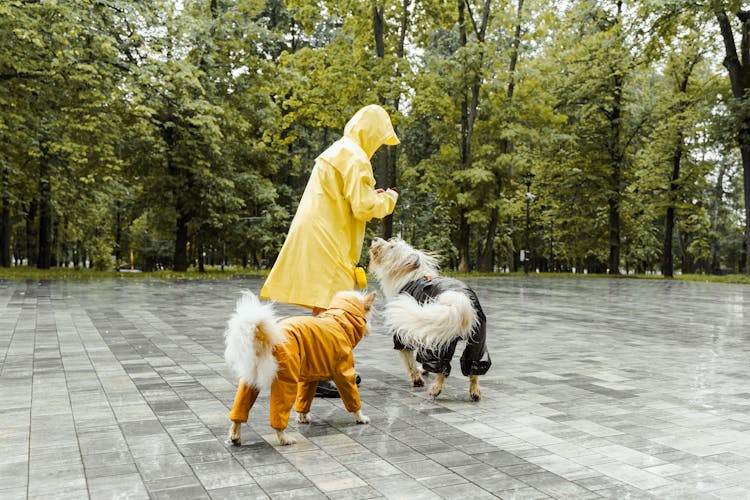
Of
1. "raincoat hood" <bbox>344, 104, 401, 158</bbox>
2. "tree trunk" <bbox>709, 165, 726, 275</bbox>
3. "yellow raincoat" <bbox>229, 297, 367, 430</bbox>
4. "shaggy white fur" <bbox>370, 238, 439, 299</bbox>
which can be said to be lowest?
"yellow raincoat" <bbox>229, 297, 367, 430</bbox>

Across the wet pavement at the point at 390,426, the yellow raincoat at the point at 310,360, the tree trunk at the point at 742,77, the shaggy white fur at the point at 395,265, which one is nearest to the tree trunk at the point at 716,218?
the tree trunk at the point at 742,77

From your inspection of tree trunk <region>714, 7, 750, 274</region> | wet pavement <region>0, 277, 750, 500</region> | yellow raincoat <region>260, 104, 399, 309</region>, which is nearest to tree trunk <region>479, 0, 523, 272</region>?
tree trunk <region>714, 7, 750, 274</region>

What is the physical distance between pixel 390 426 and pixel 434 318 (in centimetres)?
84

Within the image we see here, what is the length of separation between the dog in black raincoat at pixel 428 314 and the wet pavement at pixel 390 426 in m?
0.31

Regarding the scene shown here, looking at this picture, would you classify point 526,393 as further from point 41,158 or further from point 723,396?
point 41,158

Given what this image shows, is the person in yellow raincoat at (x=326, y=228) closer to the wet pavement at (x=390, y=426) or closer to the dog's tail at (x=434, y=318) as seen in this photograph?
the dog's tail at (x=434, y=318)

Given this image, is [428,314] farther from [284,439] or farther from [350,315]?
[284,439]

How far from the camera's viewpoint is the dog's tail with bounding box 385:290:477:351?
4.67 metres

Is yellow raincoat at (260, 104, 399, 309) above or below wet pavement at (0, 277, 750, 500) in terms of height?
above

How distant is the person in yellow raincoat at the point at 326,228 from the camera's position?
491cm

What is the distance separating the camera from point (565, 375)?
20.7 feet

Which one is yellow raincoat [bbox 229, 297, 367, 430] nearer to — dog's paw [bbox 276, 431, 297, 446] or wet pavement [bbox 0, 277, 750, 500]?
dog's paw [bbox 276, 431, 297, 446]

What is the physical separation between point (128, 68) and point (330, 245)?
15215mm

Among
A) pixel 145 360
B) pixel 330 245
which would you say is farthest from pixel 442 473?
pixel 145 360
